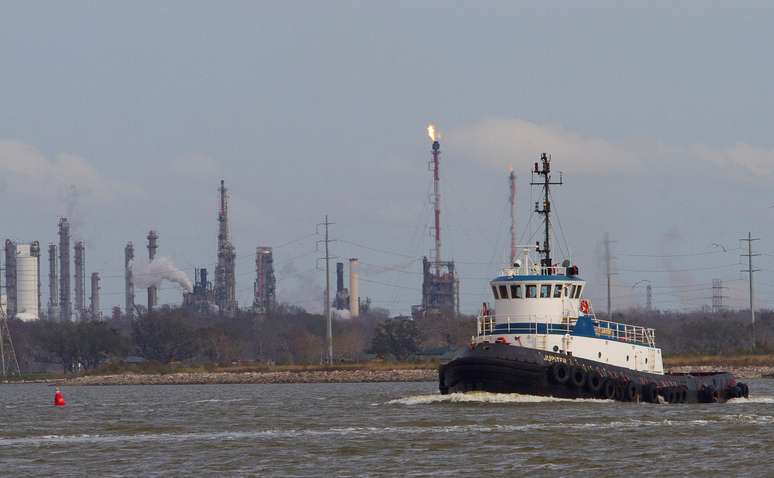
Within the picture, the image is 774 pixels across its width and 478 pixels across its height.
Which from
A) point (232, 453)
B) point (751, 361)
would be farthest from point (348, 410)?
point (751, 361)

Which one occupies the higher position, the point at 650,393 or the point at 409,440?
the point at 650,393

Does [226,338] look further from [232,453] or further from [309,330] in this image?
[232,453]

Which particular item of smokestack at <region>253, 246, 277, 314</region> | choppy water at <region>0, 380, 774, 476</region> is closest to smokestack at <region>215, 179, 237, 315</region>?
smokestack at <region>253, 246, 277, 314</region>

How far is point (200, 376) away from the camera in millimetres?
112875

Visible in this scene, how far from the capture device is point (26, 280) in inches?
7298

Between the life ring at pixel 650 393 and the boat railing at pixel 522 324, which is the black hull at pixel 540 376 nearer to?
the life ring at pixel 650 393

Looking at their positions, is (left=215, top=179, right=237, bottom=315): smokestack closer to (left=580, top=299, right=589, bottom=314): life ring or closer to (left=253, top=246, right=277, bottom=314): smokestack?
(left=253, top=246, right=277, bottom=314): smokestack

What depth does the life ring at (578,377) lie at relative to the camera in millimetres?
50750

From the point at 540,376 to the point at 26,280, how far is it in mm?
145573

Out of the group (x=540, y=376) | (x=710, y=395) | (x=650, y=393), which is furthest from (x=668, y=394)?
(x=540, y=376)

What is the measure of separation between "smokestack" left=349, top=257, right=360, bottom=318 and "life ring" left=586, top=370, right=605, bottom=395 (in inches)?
5113

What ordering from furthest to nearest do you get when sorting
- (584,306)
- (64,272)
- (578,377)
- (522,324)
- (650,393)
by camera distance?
(64,272) < (650,393) < (584,306) < (522,324) < (578,377)

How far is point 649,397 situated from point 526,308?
611 cm

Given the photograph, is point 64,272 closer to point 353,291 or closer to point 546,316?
point 353,291
